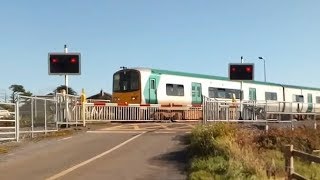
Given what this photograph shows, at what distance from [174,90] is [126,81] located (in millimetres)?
3945

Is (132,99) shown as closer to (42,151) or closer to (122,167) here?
(42,151)

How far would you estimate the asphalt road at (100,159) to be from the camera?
44.6ft

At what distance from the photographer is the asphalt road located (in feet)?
44.6

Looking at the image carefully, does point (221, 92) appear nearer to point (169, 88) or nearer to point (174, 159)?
point (169, 88)

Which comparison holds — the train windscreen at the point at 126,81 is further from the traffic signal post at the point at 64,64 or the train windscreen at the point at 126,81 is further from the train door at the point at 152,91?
the traffic signal post at the point at 64,64


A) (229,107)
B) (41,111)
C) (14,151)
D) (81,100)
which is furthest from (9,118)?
(229,107)

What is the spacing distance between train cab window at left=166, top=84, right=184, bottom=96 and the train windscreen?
290 cm

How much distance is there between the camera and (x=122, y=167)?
14.9m

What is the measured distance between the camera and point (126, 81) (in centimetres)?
4262

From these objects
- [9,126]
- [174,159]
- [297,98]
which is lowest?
[174,159]

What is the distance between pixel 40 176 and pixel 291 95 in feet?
172

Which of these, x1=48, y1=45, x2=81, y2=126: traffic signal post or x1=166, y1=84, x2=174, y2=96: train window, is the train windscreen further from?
x1=48, y1=45, x2=81, y2=126: traffic signal post

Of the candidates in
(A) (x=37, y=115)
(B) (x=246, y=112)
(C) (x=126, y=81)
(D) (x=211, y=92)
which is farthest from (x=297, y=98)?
(A) (x=37, y=115)

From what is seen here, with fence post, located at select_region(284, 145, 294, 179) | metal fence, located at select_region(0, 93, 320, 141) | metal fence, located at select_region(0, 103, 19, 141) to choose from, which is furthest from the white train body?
fence post, located at select_region(284, 145, 294, 179)
